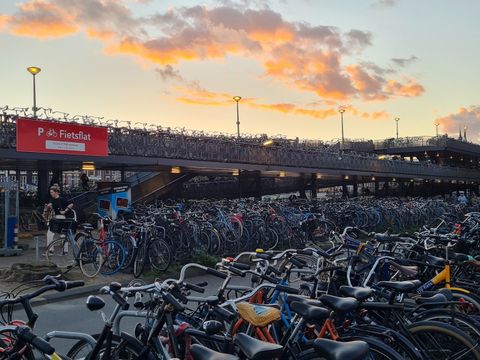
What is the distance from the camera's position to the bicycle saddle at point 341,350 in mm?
2066

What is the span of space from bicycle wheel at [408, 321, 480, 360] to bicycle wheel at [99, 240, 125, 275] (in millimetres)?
6172

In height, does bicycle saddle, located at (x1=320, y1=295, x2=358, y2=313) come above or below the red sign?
below

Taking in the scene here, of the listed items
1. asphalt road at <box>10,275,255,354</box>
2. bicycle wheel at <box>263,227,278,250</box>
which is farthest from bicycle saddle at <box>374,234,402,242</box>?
bicycle wheel at <box>263,227,278,250</box>

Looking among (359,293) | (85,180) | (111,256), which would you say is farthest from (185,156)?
(359,293)

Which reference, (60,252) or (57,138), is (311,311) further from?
(57,138)

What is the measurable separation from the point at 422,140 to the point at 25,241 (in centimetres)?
4906

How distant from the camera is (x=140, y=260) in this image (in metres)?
8.41

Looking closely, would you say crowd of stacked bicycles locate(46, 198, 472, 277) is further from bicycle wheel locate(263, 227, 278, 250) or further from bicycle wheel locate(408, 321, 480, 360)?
bicycle wheel locate(408, 321, 480, 360)

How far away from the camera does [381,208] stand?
16750 mm

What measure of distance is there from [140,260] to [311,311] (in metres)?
6.09

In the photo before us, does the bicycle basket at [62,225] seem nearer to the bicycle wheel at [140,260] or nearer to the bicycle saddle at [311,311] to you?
the bicycle wheel at [140,260]

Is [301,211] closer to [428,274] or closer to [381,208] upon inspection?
[381,208]

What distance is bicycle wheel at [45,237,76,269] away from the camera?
349 inches

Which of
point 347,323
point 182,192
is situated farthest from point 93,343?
point 182,192
